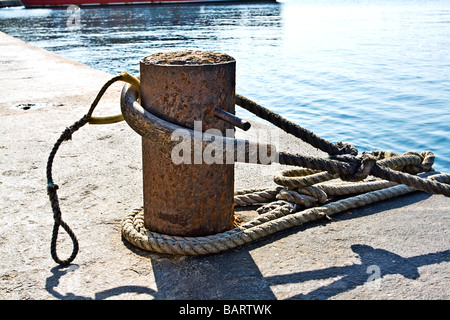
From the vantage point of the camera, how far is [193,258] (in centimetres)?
213

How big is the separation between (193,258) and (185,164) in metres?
0.42

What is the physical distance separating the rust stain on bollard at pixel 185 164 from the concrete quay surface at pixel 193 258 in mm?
182

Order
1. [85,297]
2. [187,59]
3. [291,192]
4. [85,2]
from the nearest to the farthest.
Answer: [85,297], [187,59], [291,192], [85,2]

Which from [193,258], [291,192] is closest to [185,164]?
[193,258]

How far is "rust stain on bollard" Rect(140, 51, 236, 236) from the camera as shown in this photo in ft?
6.78

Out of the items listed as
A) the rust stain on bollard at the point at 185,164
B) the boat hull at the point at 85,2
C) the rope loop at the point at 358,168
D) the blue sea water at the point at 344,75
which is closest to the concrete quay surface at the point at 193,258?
the rust stain on bollard at the point at 185,164

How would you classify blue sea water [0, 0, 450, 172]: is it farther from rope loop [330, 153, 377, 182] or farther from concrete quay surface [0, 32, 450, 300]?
rope loop [330, 153, 377, 182]

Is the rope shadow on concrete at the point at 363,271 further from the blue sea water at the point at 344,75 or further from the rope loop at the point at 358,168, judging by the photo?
the blue sea water at the point at 344,75

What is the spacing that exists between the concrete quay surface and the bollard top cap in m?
0.86

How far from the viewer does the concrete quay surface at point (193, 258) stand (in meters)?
1.90

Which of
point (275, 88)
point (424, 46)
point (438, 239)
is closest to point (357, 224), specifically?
point (438, 239)

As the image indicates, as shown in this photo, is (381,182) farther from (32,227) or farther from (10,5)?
(10,5)

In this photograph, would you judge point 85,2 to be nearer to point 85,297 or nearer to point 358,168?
point 358,168

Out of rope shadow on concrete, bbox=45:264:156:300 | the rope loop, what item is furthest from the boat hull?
rope shadow on concrete, bbox=45:264:156:300
